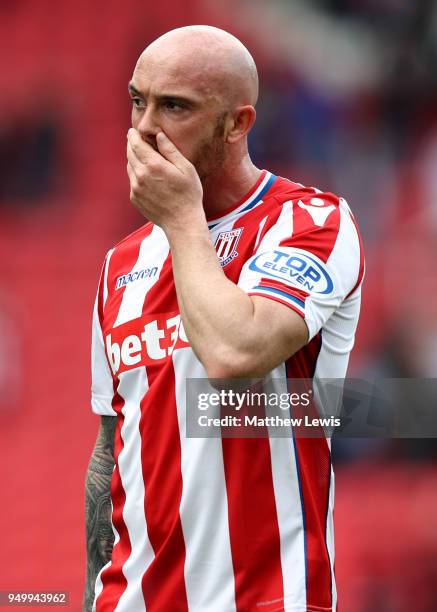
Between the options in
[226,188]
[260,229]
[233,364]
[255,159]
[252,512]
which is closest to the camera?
[233,364]

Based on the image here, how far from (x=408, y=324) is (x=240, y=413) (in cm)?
298

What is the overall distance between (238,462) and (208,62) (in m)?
0.87

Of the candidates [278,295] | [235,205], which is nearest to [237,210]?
[235,205]

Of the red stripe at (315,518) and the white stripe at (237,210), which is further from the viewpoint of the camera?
the white stripe at (237,210)

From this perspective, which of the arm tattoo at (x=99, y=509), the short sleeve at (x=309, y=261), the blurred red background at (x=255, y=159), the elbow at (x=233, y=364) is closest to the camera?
the elbow at (x=233, y=364)

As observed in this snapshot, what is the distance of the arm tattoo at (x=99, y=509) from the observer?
9.02ft

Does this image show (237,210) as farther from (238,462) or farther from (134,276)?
(238,462)

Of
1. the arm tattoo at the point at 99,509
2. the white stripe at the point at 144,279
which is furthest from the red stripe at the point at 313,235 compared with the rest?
the arm tattoo at the point at 99,509

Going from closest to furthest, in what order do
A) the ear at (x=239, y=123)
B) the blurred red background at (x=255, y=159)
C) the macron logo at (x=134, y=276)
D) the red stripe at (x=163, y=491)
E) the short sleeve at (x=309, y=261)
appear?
1. the short sleeve at (x=309, y=261)
2. the red stripe at (x=163, y=491)
3. the ear at (x=239, y=123)
4. the macron logo at (x=134, y=276)
5. the blurred red background at (x=255, y=159)

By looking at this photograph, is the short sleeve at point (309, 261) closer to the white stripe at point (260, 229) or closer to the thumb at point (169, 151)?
the white stripe at point (260, 229)

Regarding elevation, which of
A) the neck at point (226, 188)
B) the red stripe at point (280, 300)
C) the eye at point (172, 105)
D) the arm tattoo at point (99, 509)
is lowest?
the arm tattoo at point (99, 509)

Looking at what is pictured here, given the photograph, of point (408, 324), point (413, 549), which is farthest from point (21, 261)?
point (413, 549)

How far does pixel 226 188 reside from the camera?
8.46 ft

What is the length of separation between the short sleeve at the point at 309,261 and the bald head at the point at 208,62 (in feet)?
0.94
